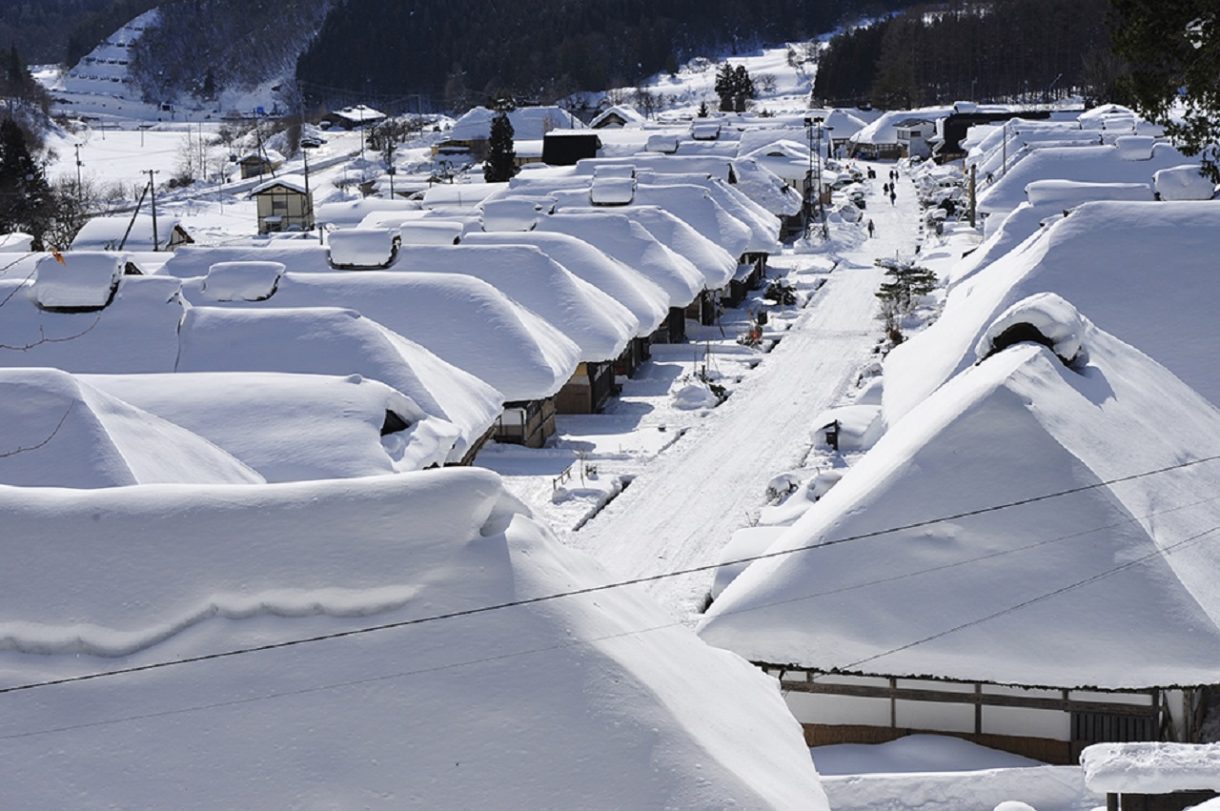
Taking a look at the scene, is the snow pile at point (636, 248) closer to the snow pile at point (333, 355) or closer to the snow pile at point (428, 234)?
the snow pile at point (428, 234)

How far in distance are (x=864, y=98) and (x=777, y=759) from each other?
126 m

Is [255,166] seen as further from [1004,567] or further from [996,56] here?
[1004,567]

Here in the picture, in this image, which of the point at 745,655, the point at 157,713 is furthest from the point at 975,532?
the point at 157,713

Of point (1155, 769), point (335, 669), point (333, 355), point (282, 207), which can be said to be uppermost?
point (282, 207)

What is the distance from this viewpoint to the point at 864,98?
5079 inches

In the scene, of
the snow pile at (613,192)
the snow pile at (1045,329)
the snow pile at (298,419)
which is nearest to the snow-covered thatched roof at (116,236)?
the snow pile at (613,192)

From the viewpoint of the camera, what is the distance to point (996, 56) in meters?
123

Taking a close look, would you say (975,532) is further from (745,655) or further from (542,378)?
(542,378)

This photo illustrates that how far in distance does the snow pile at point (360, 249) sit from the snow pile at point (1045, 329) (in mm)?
17443

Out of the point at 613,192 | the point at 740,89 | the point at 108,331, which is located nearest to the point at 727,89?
the point at 740,89

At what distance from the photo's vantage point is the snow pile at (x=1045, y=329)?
55.3 feet

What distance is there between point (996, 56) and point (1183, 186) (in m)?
95.9

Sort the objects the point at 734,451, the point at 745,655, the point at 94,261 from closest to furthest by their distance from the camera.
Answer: the point at 745,655, the point at 94,261, the point at 734,451

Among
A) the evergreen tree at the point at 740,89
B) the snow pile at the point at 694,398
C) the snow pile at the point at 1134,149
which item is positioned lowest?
the snow pile at the point at 694,398
